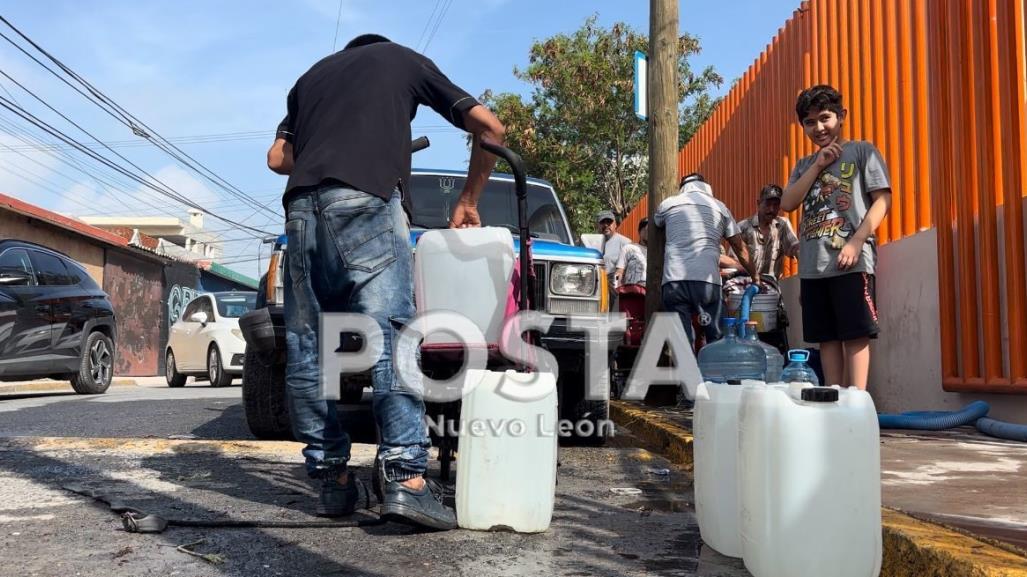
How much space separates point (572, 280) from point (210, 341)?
30.3 ft

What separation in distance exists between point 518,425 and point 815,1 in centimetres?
577

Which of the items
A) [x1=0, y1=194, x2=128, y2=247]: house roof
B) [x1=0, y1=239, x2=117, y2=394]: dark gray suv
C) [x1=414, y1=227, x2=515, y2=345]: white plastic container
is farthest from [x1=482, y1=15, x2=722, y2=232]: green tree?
[x1=414, y1=227, x2=515, y2=345]: white plastic container

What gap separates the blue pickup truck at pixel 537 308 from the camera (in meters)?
4.41

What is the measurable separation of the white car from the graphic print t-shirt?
9.17m

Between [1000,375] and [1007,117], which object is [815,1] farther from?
[1000,375]

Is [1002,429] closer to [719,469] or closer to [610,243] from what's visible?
[719,469]

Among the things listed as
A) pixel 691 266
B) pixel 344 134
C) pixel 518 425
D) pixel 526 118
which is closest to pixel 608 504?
pixel 518 425

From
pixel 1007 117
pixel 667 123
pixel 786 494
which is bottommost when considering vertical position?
pixel 786 494

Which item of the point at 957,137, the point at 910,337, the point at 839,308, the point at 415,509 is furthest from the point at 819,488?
the point at 910,337

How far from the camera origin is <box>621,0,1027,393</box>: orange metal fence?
4441 mm

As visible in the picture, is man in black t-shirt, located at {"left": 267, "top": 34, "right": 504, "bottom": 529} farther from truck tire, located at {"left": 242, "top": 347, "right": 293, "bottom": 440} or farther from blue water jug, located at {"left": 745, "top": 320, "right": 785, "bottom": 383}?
blue water jug, located at {"left": 745, "top": 320, "right": 785, "bottom": 383}

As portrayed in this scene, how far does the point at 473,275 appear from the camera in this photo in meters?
3.63

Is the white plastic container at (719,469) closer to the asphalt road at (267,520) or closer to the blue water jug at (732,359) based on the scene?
the asphalt road at (267,520)

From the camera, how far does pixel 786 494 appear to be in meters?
2.17
